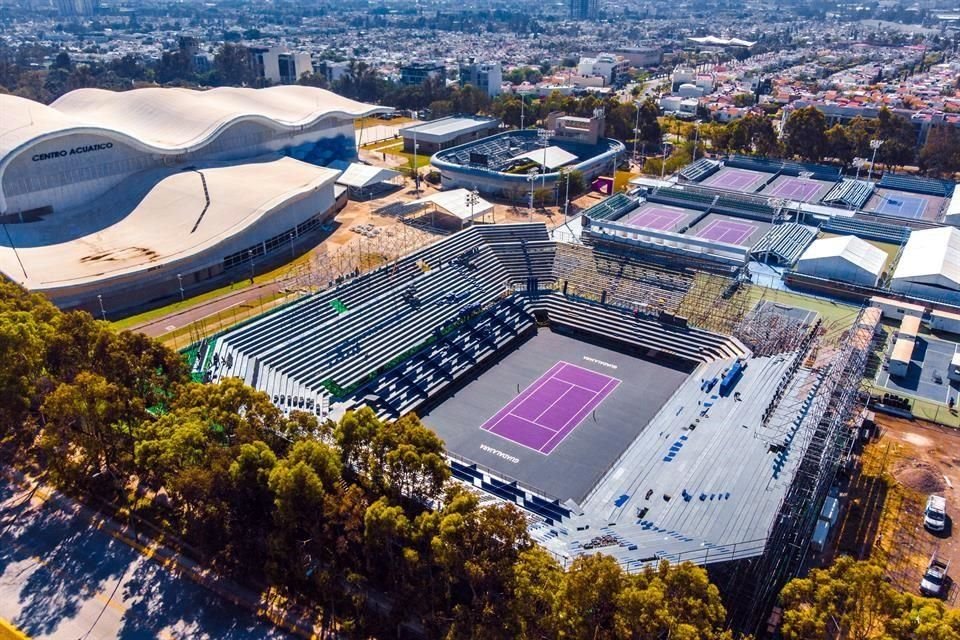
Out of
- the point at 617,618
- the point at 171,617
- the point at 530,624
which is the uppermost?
the point at 617,618

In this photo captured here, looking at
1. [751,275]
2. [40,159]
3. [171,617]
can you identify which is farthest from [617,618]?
[40,159]

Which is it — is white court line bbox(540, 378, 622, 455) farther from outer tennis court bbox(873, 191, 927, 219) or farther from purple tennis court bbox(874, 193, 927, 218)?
purple tennis court bbox(874, 193, 927, 218)

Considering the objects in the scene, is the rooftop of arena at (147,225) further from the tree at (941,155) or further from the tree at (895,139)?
the tree at (941,155)

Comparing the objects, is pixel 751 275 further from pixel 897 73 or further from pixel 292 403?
pixel 897 73

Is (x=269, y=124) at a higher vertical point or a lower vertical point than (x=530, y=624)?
higher

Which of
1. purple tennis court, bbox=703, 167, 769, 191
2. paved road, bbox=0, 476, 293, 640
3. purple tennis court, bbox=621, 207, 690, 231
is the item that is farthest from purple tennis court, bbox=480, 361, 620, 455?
purple tennis court, bbox=703, 167, 769, 191
